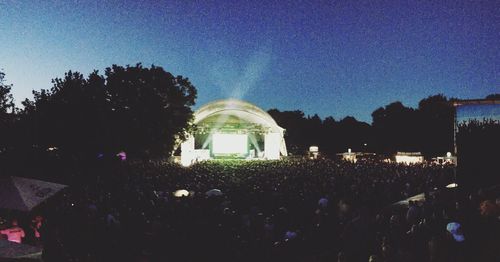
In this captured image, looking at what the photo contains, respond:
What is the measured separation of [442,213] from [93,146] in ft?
53.2

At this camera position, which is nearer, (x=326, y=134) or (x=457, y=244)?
(x=457, y=244)

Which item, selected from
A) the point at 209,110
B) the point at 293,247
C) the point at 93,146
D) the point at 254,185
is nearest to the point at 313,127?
the point at 209,110

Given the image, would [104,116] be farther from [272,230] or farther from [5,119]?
[272,230]

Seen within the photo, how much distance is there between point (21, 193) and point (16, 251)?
173 cm

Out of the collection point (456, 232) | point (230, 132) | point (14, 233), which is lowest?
point (14, 233)

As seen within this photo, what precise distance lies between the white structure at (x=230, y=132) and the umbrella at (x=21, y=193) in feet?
64.4

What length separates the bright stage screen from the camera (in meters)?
31.2

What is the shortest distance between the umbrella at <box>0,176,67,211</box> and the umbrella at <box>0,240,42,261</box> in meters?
1.08

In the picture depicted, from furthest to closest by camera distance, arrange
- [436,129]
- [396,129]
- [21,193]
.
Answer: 1. [396,129]
2. [436,129]
3. [21,193]

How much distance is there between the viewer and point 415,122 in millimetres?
50406

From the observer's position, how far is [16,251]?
612 cm

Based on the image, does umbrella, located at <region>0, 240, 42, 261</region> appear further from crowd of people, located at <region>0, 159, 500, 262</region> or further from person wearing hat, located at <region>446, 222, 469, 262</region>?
person wearing hat, located at <region>446, 222, 469, 262</region>

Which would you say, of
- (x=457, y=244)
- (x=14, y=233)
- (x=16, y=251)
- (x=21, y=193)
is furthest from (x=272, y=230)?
(x=14, y=233)

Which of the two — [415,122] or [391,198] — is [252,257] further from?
[415,122]
